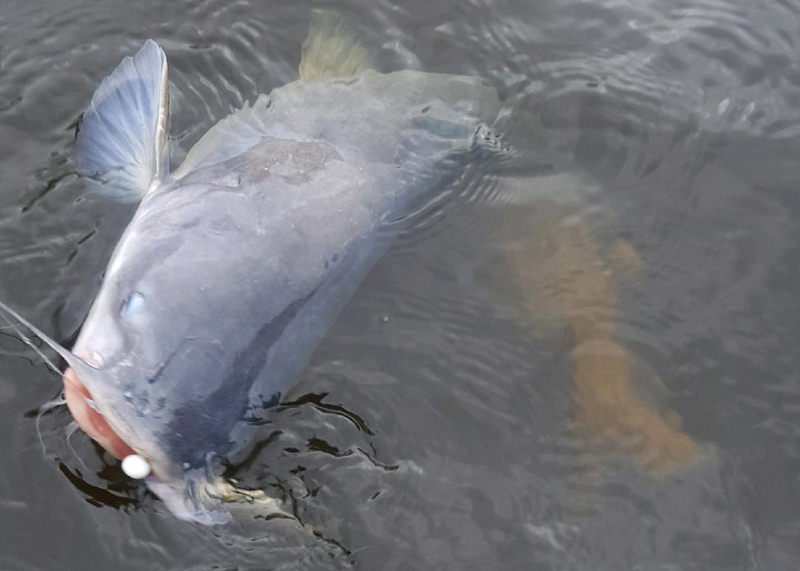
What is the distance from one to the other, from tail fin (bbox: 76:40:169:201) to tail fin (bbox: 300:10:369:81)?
767 mm

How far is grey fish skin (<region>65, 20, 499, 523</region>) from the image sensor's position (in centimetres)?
271

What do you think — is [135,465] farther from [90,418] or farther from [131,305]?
[131,305]

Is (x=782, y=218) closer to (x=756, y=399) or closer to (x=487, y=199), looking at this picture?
(x=756, y=399)

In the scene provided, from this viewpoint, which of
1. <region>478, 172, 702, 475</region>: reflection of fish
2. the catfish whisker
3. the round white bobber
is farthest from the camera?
<region>478, 172, 702, 475</region>: reflection of fish

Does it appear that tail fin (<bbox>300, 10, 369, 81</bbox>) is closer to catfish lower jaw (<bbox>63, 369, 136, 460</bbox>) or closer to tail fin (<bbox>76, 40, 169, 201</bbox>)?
tail fin (<bbox>76, 40, 169, 201</bbox>)

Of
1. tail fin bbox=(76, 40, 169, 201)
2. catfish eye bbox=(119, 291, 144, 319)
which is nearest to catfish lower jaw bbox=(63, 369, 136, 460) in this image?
catfish eye bbox=(119, 291, 144, 319)

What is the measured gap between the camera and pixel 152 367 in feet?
8.76

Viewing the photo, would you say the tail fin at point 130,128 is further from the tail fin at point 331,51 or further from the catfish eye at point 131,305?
the tail fin at point 331,51

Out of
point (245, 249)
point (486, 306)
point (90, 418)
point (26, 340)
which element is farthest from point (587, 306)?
point (26, 340)

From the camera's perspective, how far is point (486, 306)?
3.79 m

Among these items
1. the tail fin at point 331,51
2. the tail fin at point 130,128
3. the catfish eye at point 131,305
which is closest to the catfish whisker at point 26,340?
the catfish eye at point 131,305

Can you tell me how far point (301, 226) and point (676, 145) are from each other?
206 centimetres

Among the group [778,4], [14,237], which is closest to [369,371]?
[14,237]

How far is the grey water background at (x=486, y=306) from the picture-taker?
3129 millimetres
